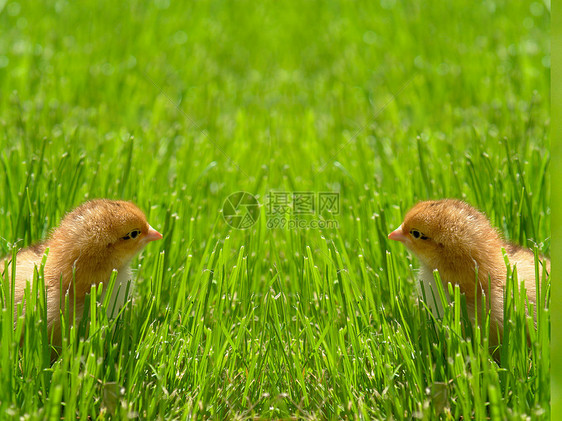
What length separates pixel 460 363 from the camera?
2486 millimetres

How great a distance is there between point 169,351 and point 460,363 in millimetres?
1243

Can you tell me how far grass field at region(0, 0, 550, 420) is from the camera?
2596mm

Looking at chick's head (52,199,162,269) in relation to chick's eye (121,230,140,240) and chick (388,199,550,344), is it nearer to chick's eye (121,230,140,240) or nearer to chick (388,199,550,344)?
chick's eye (121,230,140,240)

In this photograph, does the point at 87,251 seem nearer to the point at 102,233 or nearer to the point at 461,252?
the point at 102,233

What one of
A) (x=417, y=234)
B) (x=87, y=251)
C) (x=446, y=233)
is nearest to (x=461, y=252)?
(x=446, y=233)

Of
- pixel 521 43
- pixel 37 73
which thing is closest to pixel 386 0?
pixel 521 43

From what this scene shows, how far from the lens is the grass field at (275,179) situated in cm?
260

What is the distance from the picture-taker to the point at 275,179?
4.65m

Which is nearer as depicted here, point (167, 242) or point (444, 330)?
point (444, 330)

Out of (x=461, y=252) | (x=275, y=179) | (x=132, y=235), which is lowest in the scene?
(x=461, y=252)

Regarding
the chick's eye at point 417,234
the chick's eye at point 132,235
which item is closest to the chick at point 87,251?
the chick's eye at point 132,235

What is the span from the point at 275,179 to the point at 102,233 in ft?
6.52

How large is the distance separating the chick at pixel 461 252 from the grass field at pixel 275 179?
0.52ft

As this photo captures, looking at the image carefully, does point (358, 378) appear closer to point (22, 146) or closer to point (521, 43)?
point (22, 146)
